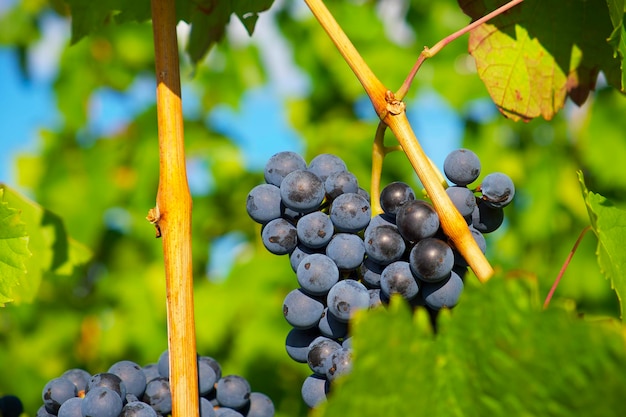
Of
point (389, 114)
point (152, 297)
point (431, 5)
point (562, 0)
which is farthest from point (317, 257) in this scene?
point (431, 5)

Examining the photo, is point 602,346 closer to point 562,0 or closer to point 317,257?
point 317,257

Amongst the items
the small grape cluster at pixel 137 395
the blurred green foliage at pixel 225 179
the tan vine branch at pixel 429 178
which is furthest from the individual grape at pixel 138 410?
the blurred green foliage at pixel 225 179

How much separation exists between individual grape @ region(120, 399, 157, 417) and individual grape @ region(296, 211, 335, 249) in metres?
0.23

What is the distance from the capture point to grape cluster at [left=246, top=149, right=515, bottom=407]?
674 mm

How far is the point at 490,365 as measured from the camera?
451 mm

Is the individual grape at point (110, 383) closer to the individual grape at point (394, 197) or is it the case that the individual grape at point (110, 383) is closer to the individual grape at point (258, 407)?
the individual grape at point (258, 407)

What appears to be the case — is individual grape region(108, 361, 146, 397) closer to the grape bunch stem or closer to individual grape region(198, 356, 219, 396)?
individual grape region(198, 356, 219, 396)

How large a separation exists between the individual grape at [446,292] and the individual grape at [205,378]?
0.28 m

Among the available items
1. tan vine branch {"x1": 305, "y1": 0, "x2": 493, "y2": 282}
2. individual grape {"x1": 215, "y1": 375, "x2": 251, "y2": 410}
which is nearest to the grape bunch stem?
tan vine branch {"x1": 305, "y1": 0, "x2": 493, "y2": 282}

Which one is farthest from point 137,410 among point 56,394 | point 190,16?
point 190,16

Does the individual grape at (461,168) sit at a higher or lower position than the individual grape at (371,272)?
higher

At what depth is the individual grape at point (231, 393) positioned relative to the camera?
2.73 feet

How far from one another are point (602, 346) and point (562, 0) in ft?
2.07

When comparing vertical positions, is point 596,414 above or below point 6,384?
above
